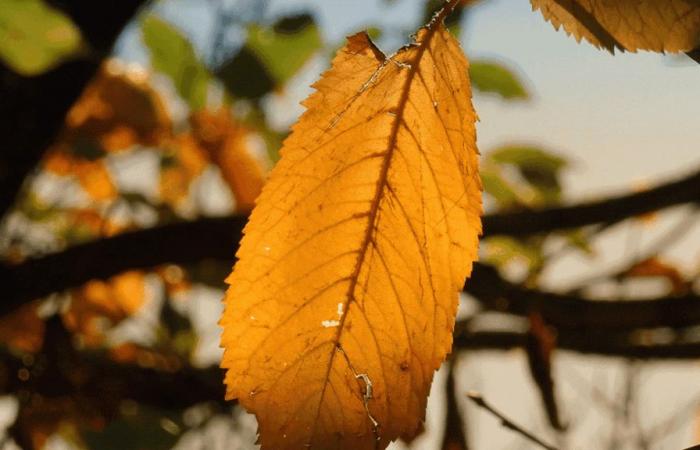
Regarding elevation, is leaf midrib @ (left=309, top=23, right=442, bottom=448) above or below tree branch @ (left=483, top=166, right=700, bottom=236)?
above

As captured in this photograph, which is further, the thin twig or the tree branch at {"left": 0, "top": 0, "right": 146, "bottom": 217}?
the tree branch at {"left": 0, "top": 0, "right": 146, "bottom": 217}

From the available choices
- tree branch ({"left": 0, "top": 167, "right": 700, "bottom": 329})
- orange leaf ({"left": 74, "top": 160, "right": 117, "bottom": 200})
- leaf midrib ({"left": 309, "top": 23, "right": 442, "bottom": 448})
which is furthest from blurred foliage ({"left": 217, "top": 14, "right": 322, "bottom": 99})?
leaf midrib ({"left": 309, "top": 23, "right": 442, "bottom": 448})

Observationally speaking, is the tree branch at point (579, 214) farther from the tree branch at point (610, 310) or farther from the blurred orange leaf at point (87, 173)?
the blurred orange leaf at point (87, 173)

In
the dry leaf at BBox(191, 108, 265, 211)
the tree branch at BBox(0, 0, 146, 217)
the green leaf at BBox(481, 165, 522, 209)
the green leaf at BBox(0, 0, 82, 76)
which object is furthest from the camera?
the dry leaf at BBox(191, 108, 265, 211)

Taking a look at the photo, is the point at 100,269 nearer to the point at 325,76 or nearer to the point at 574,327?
the point at 574,327

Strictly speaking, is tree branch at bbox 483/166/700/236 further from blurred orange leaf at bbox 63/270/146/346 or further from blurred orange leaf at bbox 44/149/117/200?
blurred orange leaf at bbox 44/149/117/200

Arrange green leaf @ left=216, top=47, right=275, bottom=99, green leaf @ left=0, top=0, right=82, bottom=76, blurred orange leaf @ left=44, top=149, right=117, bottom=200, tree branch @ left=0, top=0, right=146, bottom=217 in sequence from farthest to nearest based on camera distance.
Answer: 1. blurred orange leaf @ left=44, top=149, right=117, bottom=200
2. tree branch @ left=0, top=0, right=146, bottom=217
3. green leaf @ left=216, top=47, right=275, bottom=99
4. green leaf @ left=0, top=0, right=82, bottom=76

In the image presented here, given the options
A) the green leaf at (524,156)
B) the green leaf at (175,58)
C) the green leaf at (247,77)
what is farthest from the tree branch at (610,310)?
the green leaf at (175,58)
